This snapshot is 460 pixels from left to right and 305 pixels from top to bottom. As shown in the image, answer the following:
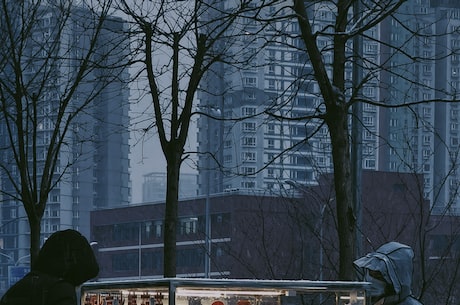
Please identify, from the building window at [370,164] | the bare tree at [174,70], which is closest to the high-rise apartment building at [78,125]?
the bare tree at [174,70]

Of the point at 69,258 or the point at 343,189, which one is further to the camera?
the point at 343,189

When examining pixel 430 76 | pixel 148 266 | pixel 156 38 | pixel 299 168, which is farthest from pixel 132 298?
pixel 148 266

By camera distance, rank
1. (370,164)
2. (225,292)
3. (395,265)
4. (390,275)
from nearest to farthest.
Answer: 1. (225,292)
2. (390,275)
3. (395,265)
4. (370,164)

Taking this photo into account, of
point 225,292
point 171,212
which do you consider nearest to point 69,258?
point 225,292

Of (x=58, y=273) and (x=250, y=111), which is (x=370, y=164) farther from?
(x=58, y=273)

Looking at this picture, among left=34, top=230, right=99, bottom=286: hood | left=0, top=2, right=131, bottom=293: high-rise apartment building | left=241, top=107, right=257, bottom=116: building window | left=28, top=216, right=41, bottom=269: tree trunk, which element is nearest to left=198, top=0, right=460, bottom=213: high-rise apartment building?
left=241, top=107, right=257, bottom=116: building window

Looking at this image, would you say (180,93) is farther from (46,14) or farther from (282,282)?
(282,282)

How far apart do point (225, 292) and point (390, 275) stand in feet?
3.69

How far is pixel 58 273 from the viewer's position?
20.0 ft

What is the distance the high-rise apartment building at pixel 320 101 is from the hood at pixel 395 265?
162 inches

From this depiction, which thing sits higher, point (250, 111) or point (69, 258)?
point (250, 111)

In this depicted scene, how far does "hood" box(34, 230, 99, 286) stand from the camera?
603 cm

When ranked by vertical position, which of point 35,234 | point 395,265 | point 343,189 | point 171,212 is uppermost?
point 343,189

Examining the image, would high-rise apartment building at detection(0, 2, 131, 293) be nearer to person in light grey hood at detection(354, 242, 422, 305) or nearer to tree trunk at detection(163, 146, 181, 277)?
tree trunk at detection(163, 146, 181, 277)
